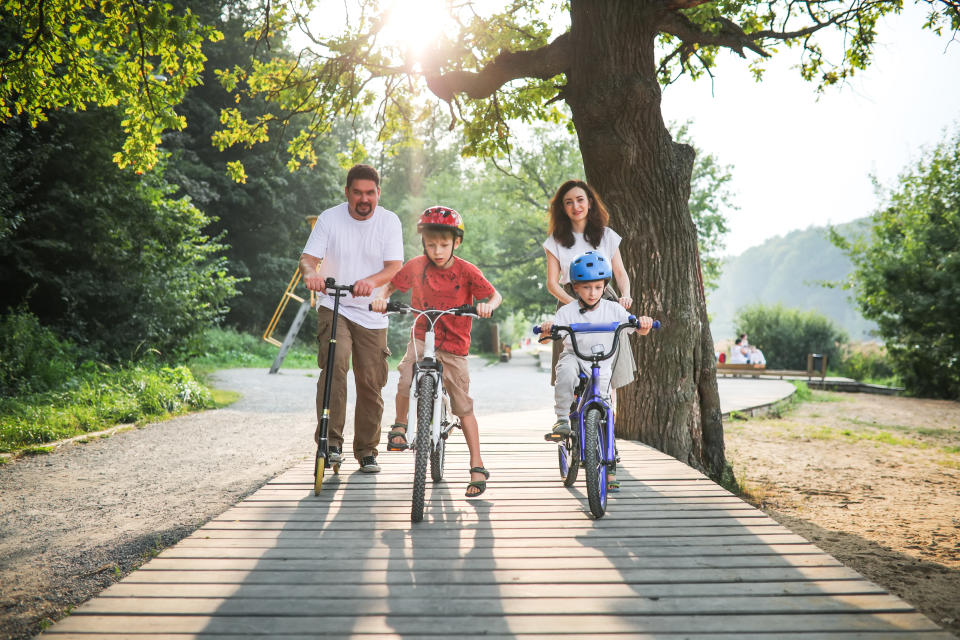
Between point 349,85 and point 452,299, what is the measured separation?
7.05m

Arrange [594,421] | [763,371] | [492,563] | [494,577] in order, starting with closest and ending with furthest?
[494,577] → [492,563] → [594,421] → [763,371]

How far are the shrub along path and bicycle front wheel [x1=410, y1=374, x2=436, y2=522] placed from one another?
1.67m

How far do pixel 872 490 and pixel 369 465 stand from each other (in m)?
5.92

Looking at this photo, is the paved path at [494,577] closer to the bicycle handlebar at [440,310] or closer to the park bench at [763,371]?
the bicycle handlebar at [440,310]

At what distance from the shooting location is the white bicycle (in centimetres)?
382

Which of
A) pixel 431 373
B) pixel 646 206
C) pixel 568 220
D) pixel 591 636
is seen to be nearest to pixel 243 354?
pixel 646 206

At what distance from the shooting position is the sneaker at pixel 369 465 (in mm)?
5059

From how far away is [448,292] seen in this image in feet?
14.9

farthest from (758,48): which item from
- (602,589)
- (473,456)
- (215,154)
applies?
(215,154)

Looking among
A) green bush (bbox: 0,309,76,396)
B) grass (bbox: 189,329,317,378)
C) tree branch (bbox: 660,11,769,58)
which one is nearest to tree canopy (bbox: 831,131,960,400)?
tree branch (bbox: 660,11,769,58)

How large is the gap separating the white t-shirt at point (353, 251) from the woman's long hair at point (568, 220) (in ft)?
4.35

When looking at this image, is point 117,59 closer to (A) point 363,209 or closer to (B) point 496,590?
(A) point 363,209

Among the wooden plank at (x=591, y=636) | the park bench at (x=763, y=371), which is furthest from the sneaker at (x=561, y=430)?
the park bench at (x=763, y=371)

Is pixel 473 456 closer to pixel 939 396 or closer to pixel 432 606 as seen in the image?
pixel 432 606
